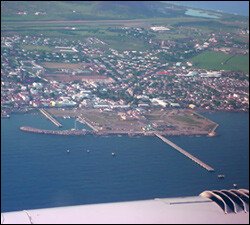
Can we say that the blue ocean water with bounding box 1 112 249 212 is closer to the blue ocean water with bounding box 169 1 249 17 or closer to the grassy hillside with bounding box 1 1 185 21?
the grassy hillside with bounding box 1 1 185 21

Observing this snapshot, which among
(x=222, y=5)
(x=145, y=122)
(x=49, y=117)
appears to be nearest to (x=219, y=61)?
(x=145, y=122)

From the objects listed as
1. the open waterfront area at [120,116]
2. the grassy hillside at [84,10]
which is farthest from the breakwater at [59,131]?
the grassy hillside at [84,10]

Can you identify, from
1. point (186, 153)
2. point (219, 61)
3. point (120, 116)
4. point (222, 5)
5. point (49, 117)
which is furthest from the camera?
point (222, 5)

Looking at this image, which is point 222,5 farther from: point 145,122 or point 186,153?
point 186,153

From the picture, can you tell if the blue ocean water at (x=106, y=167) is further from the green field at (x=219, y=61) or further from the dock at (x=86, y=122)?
the green field at (x=219, y=61)

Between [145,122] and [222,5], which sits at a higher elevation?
[222,5]

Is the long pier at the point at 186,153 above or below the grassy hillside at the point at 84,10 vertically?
below

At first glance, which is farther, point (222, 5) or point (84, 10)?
point (222, 5)

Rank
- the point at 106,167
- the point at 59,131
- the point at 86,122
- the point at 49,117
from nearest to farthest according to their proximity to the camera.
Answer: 1. the point at 106,167
2. the point at 59,131
3. the point at 86,122
4. the point at 49,117
